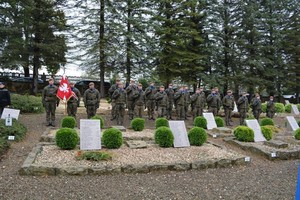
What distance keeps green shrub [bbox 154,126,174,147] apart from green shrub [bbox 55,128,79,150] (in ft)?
7.36

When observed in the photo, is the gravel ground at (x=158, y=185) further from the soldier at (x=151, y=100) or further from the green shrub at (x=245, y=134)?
the soldier at (x=151, y=100)

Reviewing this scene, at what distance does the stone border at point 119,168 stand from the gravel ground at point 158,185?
135 millimetres

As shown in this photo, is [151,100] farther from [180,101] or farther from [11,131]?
[11,131]

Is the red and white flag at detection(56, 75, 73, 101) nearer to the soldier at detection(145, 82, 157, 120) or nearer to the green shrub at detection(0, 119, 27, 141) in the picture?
the green shrub at detection(0, 119, 27, 141)

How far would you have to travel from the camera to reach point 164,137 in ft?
27.9

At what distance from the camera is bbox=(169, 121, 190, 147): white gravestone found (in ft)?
28.4

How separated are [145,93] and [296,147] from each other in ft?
25.9

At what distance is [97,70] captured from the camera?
23531 millimetres

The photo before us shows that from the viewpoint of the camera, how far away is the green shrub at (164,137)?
8492 mm

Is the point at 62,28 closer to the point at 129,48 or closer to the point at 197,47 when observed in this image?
the point at 129,48

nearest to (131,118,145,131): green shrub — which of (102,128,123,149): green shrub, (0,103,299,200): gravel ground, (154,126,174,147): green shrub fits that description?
(154,126,174,147): green shrub

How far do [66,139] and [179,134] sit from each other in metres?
3.11

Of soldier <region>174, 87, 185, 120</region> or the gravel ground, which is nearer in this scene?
the gravel ground

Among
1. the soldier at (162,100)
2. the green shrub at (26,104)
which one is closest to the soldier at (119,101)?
the soldier at (162,100)
